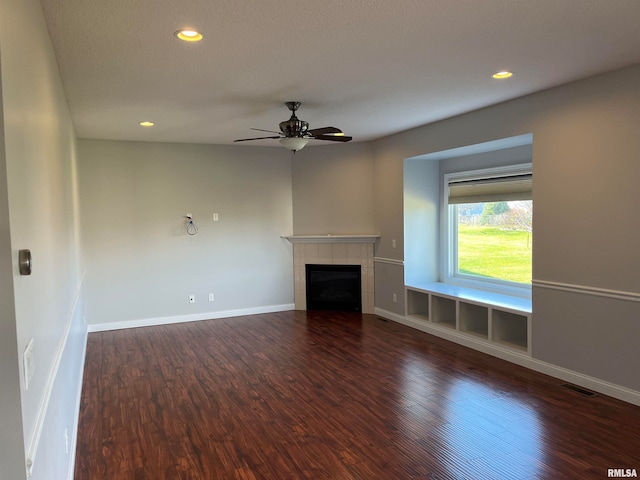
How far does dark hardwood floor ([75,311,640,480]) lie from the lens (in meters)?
2.73

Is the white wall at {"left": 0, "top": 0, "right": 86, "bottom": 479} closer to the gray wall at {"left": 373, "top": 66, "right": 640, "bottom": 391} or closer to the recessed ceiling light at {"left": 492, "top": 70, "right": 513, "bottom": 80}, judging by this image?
the recessed ceiling light at {"left": 492, "top": 70, "right": 513, "bottom": 80}

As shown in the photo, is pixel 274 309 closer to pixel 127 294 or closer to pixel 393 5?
pixel 127 294

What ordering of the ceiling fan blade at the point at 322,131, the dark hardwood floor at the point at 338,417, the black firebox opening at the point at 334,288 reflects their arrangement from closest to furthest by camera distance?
the dark hardwood floor at the point at 338,417, the ceiling fan blade at the point at 322,131, the black firebox opening at the point at 334,288

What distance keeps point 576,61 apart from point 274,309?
5.11 metres

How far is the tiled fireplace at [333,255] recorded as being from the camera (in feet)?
22.2

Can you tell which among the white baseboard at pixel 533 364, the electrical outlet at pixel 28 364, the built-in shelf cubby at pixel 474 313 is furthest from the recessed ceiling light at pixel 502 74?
the electrical outlet at pixel 28 364

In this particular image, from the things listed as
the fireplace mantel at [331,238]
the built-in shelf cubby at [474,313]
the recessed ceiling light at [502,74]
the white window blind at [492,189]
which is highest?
the recessed ceiling light at [502,74]

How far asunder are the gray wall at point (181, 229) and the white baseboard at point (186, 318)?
4 centimetres

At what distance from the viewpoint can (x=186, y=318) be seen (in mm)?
6520

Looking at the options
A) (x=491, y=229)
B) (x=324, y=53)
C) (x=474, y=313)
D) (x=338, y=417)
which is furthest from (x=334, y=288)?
(x=324, y=53)

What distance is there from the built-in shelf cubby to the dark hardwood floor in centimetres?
30

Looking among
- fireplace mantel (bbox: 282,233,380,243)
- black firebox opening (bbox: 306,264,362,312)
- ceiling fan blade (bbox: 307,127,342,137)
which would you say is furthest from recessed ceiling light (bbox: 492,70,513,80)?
black firebox opening (bbox: 306,264,362,312)

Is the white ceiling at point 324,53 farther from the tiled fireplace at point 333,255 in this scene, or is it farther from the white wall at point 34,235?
the tiled fireplace at point 333,255

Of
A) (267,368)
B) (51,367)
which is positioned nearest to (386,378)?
(267,368)
